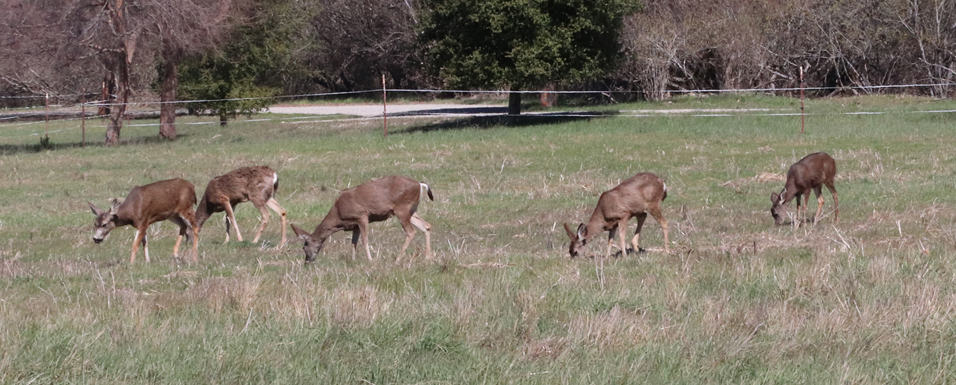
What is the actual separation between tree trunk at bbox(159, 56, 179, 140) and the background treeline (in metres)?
0.07

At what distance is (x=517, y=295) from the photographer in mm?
8688

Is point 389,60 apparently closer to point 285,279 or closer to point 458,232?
point 458,232

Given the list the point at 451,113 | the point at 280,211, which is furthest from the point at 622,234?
the point at 451,113

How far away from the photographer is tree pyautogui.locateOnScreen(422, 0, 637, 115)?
1364 inches

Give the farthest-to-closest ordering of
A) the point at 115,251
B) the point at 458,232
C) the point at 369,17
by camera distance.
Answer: the point at 369,17 < the point at 458,232 < the point at 115,251

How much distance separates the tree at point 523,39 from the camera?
3466 centimetres

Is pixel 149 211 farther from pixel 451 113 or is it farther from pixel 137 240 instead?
pixel 451 113

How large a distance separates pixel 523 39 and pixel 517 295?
27508 mm

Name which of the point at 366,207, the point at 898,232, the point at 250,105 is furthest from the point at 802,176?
the point at 250,105

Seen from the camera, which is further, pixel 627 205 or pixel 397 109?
pixel 397 109

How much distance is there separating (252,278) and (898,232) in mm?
7815

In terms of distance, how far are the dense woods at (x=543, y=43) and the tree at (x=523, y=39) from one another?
0.05 m

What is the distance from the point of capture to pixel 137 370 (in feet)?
21.3

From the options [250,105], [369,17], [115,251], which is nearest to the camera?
[115,251]
